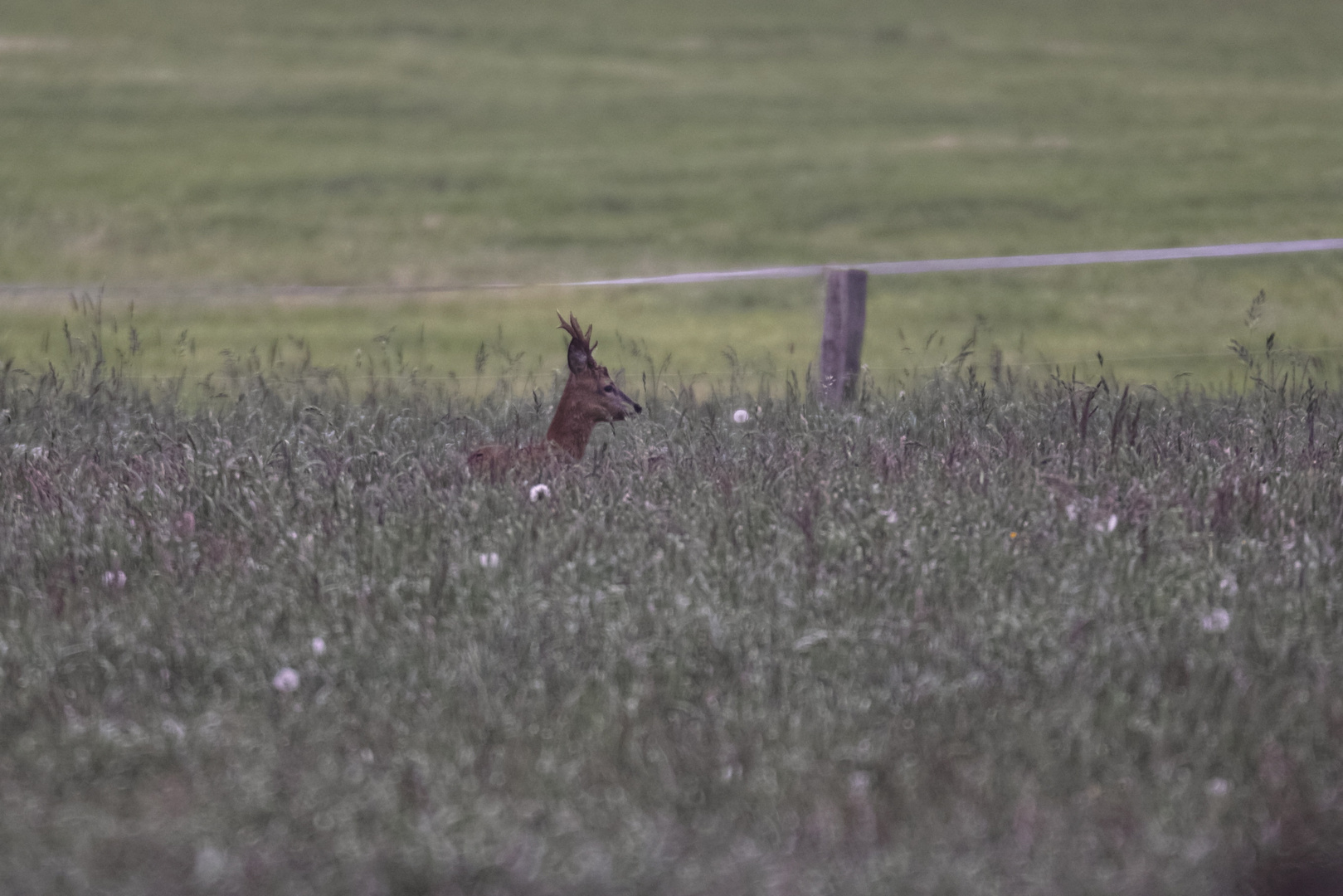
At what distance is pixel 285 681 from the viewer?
3.58 metres

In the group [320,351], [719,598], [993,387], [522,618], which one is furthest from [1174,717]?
[320,351]

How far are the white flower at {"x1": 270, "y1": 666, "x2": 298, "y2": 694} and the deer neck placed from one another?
2106mm

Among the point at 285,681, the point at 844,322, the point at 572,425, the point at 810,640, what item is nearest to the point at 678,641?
the point at 810,640

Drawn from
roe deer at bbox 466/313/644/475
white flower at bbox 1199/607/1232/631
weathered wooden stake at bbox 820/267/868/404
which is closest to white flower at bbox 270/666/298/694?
roe deer at bbox 466/313/644/475

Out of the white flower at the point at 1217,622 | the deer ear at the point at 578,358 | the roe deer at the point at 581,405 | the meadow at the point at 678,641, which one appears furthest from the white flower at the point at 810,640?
the deer ear at the point at 578,358

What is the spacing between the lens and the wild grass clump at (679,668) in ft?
9.50

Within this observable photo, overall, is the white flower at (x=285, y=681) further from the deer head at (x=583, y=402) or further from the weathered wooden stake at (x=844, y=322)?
the weathered wooden stake at (x=844, y=322)

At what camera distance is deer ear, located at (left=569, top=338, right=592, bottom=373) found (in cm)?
552

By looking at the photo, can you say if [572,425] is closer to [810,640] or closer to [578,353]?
[578,353]

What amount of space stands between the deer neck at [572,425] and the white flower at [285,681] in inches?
82.9

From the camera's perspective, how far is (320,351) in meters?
13.7

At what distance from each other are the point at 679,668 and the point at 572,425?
6.84 ft

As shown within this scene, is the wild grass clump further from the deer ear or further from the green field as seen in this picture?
the green field

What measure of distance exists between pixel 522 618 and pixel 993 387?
3931mm
